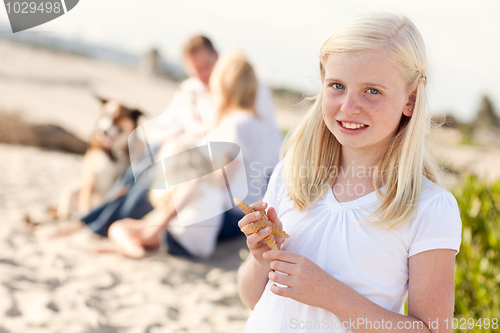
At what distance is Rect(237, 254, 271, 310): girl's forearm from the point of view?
4.29 feet

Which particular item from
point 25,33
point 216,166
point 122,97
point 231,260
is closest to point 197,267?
point 231,260

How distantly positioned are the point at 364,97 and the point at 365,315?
0.60 m

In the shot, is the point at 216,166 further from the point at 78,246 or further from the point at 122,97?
the point at 122,97

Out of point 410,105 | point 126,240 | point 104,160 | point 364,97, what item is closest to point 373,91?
point 364,97

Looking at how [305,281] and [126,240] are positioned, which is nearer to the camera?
[305,281]

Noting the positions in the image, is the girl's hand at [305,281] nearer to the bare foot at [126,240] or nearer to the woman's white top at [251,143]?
the woman's white top at [251,143]

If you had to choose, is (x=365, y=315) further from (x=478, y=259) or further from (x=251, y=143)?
(x=251, y=143)

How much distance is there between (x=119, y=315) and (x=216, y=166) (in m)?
1.45

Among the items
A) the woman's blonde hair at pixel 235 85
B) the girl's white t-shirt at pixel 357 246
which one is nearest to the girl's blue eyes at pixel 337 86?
the girl's white t-shirt at pixel 357 246

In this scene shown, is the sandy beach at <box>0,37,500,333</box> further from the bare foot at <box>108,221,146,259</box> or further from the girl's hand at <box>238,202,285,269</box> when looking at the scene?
the girl's hand at <box>238,202,285,269</box>

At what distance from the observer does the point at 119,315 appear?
107 inches

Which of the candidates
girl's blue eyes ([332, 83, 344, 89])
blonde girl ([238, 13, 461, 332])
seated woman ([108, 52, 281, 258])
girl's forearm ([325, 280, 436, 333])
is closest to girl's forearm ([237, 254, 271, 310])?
blonde girl ([238, 13, 461, 332])

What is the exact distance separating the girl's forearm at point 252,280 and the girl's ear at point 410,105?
639mm

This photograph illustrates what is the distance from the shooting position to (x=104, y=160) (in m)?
4.30
